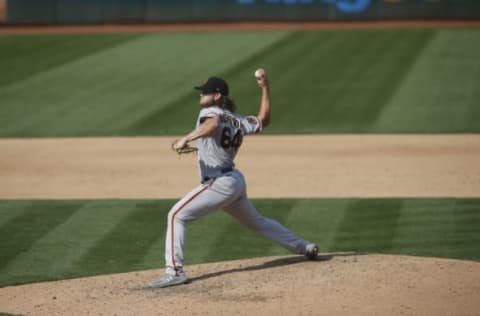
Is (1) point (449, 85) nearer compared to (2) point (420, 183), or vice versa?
(2) point (420, 183)

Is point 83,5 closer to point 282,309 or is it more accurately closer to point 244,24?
point 244,24

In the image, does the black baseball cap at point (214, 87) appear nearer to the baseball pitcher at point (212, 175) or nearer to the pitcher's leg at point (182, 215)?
the baseball pitcher at point (212, 175)

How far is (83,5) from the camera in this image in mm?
30641

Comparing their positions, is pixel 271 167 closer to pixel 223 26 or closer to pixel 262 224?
pixel 262 224

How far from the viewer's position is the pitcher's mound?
26.8 ft

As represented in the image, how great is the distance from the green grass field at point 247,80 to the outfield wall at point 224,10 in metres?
2.13

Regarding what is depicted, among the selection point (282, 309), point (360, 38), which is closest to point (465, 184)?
point (282, 309)

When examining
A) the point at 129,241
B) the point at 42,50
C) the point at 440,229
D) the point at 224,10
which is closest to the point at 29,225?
the point at 129,241

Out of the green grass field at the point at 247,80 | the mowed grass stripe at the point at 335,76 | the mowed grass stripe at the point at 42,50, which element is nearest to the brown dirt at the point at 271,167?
the green grass field at the point at 247,80

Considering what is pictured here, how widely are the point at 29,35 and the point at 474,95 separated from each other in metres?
A: 13.9

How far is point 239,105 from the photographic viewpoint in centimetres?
1912

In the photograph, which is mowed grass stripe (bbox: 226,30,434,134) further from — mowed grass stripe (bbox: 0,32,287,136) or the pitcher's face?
the pitcher's face

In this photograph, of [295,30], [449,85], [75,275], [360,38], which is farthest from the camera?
[295,30]

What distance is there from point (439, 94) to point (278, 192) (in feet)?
25.4
